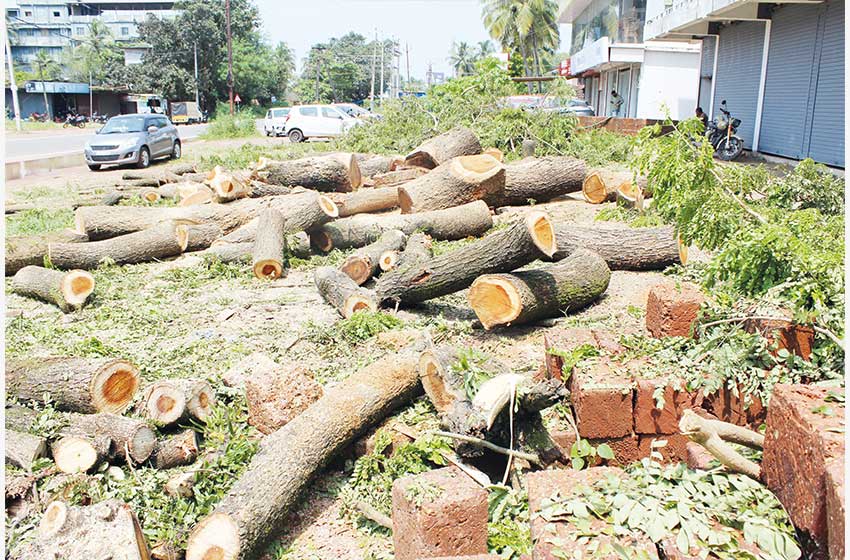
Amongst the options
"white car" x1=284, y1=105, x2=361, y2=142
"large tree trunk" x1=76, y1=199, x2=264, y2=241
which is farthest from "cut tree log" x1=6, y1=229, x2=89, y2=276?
"white car" x1=284, y1=105, x2=361, y2=142

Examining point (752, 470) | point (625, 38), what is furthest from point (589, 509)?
point (625, 38)

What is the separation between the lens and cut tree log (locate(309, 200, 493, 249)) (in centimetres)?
914

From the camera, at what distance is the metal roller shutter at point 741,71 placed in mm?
20125

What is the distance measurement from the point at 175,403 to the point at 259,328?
2.03m

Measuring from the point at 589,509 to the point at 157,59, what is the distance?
59.2 metres

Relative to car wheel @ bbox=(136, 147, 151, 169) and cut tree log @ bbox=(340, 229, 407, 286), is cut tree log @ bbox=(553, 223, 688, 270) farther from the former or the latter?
car wheel @ bbox=(136, 147, 151, 169)

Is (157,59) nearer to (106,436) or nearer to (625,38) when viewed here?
(625,38)

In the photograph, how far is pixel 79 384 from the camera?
15.0ft

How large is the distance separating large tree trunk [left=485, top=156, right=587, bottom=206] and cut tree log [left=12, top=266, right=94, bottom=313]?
5871mm

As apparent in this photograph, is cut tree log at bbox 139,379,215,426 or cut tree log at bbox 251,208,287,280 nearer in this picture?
cut tree log at bbox 139,379,215,426

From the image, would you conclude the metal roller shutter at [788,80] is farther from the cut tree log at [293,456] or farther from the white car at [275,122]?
the white car at [275,122]

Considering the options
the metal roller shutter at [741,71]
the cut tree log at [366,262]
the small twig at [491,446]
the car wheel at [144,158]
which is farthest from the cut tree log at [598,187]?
the car wheel at [144,158]

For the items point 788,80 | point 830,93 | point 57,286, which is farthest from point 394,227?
point 788,80

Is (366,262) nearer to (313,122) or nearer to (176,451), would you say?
(176,451)
